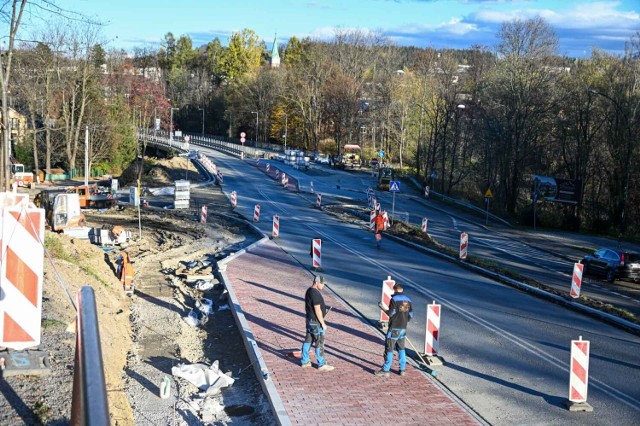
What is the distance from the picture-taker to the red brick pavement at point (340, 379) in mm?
10141

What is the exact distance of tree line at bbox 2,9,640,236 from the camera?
55812 millimetres

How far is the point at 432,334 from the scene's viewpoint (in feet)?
43.8


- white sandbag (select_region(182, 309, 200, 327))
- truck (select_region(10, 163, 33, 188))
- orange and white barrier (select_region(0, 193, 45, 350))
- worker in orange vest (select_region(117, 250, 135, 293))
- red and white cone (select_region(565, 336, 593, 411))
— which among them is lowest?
truck (select_region(10, 163, 33, 188))

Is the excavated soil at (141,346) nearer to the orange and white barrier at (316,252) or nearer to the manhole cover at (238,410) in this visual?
the manhole cover at (238,410)

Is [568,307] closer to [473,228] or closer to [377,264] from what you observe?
[377,264]

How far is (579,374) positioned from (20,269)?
27.3ft

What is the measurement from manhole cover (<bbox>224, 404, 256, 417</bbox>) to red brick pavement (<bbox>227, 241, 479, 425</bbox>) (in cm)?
60

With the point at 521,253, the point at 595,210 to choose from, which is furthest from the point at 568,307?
the point at 595,210

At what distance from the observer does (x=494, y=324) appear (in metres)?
16.9

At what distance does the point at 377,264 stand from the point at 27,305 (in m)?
19.4

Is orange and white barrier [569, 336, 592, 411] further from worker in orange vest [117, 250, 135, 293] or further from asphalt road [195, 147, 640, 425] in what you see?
worker in orange vest [117, 250, 135, 293]

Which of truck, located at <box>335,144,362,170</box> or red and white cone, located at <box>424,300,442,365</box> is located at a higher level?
red and white cone, located at <box>424,300,442,365</box>

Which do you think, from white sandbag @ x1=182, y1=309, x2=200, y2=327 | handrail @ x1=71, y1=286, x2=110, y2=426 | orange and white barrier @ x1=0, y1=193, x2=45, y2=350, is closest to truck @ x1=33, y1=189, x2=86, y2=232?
white sandbag @ x1=182, y1=309, x2=200, y2=327

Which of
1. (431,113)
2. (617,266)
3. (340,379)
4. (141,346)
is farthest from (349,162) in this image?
(340,379)
